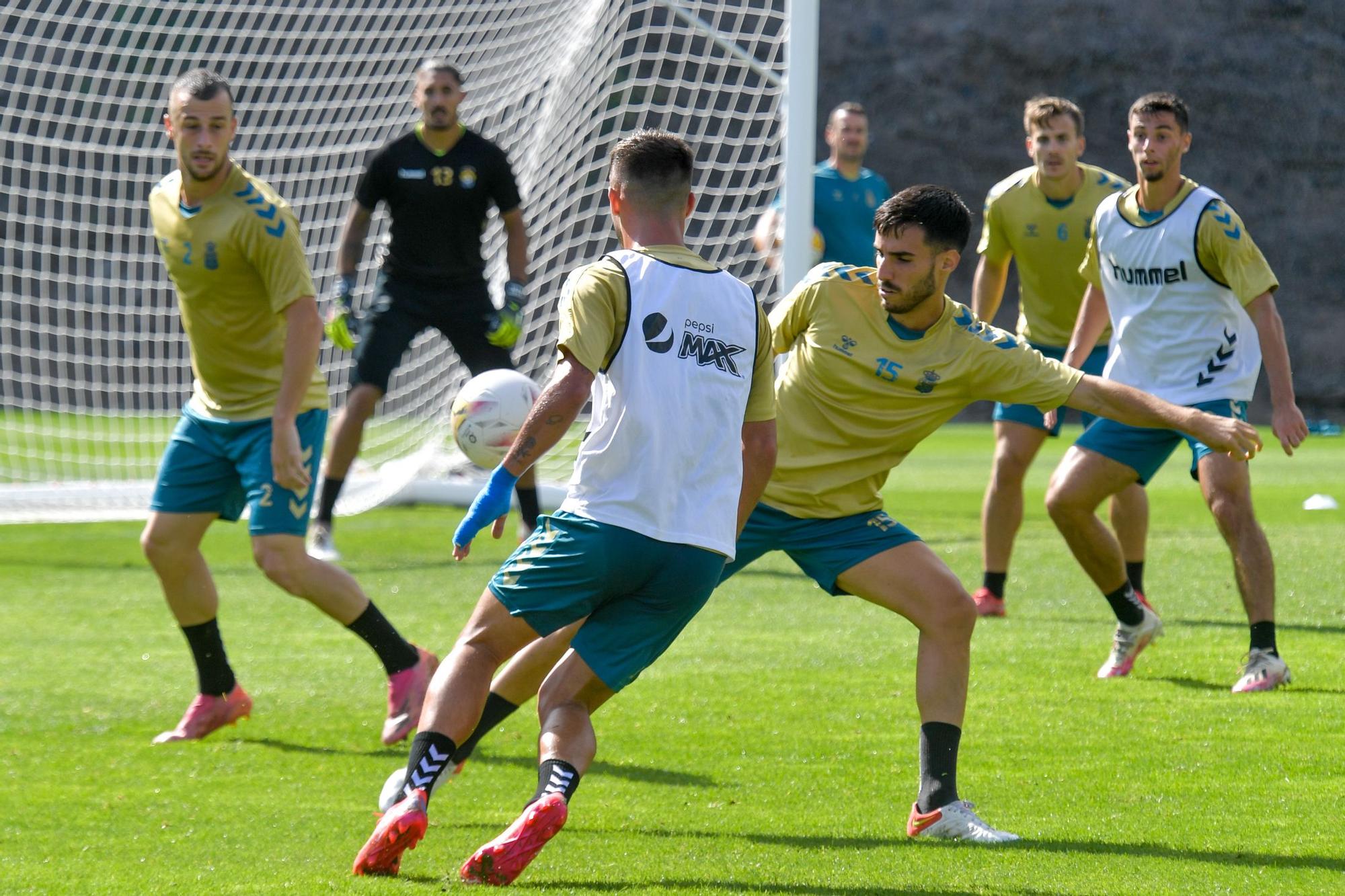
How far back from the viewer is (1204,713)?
5.06 meters

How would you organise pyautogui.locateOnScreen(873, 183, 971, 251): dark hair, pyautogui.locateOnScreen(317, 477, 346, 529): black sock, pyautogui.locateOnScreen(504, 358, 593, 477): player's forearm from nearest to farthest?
pyautogui.locateOnScreen(504, 358, 593, 477): player's forearm
pyautogui.locateOnScreen(873, 183, 971, 251): dark hair
pyautogui.locateOnScreen(317, 477, 346, 529): black sock

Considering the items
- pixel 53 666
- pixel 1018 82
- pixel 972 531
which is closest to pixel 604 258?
pixel 53 666

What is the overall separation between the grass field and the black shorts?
1.24 m

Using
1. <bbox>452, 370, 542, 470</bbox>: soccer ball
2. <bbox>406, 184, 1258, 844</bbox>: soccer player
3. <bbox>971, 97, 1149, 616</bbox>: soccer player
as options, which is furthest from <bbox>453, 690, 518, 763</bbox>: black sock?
<bbox>971, 97, 1149, 616</bbox>: soccer player

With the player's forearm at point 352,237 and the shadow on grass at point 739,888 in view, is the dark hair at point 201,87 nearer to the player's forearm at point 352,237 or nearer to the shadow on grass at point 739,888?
the shadow on grass at point 739,888

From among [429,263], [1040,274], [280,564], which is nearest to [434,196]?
[429,263]

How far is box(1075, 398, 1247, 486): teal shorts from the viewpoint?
570cm

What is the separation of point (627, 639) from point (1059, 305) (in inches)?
169

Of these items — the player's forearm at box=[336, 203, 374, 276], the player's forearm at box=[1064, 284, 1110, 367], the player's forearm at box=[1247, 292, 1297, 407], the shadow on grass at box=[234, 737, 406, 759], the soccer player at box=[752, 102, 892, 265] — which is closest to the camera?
the shadow on grass at box=[234, 737, 406, 759]

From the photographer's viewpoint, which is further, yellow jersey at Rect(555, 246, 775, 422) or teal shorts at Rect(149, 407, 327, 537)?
teal shorts at Rect(149, 407, 327, 537)

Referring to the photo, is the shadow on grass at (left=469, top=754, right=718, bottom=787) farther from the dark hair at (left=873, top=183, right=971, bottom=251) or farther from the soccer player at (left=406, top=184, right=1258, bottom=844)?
the dark hair at (left=873, top=183, right=971, bottom=251)

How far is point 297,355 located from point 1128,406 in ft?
8.09

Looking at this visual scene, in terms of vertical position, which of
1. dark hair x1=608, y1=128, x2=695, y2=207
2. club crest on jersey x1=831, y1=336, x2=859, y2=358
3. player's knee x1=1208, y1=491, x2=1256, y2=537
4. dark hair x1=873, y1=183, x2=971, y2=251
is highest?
dark hair x1=608, y1=128, x2=695, y2=207

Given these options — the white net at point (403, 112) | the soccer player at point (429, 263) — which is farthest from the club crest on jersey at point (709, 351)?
the white net at point (403, 112)
